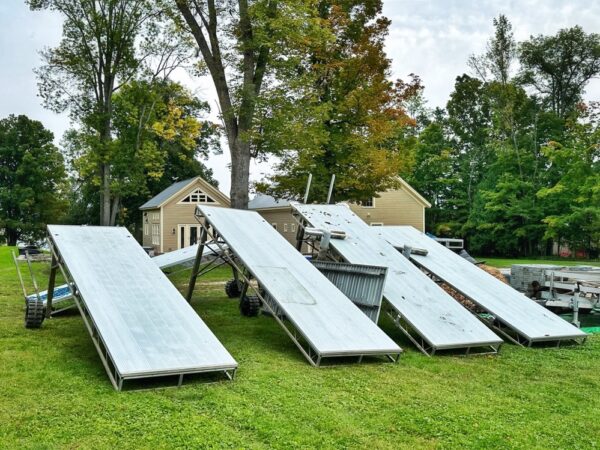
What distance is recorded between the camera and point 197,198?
3784cm

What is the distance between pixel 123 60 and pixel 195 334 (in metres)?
18.6

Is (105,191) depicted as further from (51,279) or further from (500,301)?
(500,301)

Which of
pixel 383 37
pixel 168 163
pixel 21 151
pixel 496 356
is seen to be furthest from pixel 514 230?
pixel 21 151

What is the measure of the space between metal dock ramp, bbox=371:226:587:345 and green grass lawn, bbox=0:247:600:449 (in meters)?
0.69

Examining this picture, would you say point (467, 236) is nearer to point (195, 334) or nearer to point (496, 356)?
point (496, 356)

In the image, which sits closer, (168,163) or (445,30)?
(445,30)

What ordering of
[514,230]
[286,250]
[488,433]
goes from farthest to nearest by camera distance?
[514,230] < [286,250] < [488,433]

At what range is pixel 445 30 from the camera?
70.1ft

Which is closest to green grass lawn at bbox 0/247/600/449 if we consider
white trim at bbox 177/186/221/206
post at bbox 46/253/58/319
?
post at bbox 46/253/58/319

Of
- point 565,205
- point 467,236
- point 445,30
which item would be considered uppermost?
point 445,30

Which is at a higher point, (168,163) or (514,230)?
(168,163)

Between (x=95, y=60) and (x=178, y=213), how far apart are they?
16.4 meters

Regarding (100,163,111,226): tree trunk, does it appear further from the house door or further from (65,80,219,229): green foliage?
the house door

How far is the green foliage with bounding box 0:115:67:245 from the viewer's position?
45469mm
